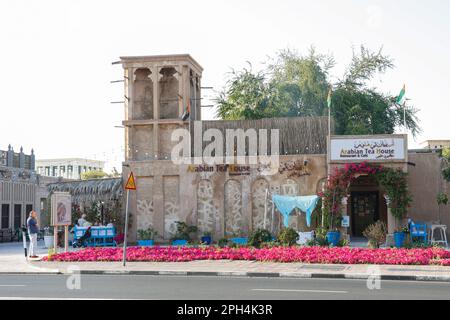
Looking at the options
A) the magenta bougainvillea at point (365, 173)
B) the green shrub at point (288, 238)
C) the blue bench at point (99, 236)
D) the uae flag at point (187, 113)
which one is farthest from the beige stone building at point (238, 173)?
the green shrub at point (288, 238)

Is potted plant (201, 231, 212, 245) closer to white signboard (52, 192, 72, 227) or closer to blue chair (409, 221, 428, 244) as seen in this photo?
white signboard (52, 192, 72, 227)

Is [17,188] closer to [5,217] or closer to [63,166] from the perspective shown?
[5,217]

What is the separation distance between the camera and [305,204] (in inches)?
1178

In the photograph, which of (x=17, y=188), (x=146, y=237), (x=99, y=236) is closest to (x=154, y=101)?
(x=146, y=237)

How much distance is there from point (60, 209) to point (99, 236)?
5114 mm

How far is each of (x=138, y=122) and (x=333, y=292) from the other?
23152 millimetres

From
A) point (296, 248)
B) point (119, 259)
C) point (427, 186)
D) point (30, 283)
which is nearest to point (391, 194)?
point (427, 186)

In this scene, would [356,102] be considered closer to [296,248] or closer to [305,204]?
[305,204]

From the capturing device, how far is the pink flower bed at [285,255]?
69.2 feet

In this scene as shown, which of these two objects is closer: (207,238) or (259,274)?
(259,274)

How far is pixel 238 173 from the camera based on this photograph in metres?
32.2

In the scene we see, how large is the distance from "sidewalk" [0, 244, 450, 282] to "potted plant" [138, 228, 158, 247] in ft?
30.9

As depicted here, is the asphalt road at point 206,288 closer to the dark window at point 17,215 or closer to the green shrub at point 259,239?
the green shrub at point 259,239

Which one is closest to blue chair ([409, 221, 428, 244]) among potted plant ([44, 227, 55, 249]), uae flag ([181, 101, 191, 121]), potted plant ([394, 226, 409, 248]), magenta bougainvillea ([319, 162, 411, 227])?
potted plant ([394, 226, 409, 248])
